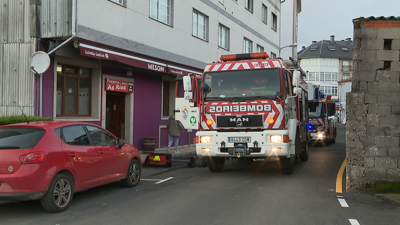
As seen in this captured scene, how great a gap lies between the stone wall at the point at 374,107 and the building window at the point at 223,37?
14280 millimetres

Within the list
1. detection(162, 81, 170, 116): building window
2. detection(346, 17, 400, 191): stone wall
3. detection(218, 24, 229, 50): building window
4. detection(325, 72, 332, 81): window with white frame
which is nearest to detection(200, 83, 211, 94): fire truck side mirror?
detection(346, 17, 400, 191): stone wall

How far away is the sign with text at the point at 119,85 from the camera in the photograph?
44.7ft

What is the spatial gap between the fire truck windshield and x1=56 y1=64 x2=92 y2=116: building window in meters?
5.15

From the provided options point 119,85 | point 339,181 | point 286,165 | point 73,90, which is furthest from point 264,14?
point 339,181

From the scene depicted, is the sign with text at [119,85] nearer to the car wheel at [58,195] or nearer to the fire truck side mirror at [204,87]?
the fire truck side mirror at [204,87]

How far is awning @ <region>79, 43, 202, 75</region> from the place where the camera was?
1128 cm

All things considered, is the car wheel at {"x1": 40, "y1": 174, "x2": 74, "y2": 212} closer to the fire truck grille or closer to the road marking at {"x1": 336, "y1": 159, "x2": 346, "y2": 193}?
the fire truck grille

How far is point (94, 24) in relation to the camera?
12055mm

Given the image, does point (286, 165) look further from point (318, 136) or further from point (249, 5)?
point (249, 5)

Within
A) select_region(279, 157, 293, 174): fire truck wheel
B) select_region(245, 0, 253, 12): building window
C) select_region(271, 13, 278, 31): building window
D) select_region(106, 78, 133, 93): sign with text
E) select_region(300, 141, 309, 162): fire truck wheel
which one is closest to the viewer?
select_region(279, 157, 293, 174): fire truck wheel

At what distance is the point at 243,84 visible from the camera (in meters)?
9.41

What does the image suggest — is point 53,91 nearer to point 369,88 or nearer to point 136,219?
point 136,219

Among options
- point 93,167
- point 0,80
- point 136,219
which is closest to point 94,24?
point 0,80

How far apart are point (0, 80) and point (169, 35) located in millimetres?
7260
